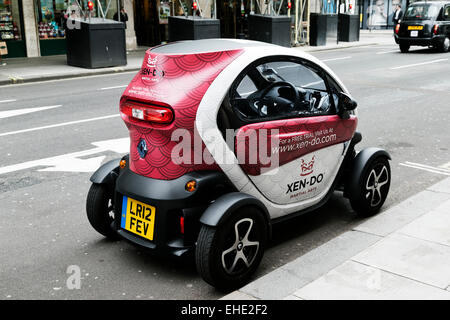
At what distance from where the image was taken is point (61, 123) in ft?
29.7

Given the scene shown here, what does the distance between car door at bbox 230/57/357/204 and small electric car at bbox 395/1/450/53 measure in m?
18.9

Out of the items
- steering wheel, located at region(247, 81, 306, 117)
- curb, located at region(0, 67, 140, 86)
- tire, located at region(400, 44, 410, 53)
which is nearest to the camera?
steering wheel, located at region(247, 81, 306, 117)

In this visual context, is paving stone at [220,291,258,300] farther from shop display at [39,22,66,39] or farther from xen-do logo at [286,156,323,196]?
shop display at [39,22,66,39]

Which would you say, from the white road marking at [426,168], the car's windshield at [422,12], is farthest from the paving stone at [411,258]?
the car's windshield at [422,12]

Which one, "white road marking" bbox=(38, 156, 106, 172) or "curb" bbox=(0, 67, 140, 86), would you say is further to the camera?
"curb" bbox=(0, 67, 140, 86)

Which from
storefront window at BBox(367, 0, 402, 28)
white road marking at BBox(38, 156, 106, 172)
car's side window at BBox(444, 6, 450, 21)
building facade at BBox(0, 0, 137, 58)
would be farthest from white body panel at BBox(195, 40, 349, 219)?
storefront window at BBox(367, 0, 402, 28)

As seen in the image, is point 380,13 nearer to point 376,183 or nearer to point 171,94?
point 376,183

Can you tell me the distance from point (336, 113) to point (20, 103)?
8.36 m

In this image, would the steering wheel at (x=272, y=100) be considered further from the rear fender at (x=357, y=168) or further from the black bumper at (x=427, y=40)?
the black bumper at (x=427, y=40)

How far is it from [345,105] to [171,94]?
1.75m

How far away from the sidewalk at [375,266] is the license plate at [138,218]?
2.54 ft

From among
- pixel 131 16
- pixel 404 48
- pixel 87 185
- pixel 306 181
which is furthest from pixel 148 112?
pixel 404 48

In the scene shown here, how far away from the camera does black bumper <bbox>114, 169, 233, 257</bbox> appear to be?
3682 mm

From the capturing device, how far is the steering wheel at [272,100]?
4.48 metres
